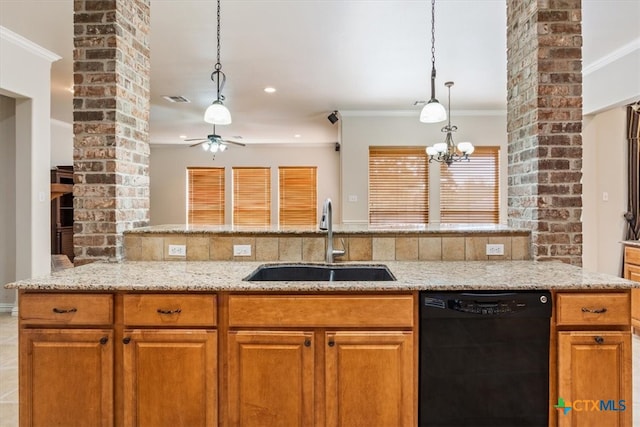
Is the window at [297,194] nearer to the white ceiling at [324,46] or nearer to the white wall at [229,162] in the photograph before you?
the white wall at [229,162]

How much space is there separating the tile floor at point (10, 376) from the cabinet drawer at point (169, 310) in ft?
4.27

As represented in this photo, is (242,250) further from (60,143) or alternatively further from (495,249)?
(60,143)

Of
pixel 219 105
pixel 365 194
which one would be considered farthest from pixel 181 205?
pixel 219 105

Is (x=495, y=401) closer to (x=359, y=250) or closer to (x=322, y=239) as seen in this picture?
(x=359, y=250)

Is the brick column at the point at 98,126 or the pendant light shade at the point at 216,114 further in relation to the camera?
the pendant light shade at the point at 216,114

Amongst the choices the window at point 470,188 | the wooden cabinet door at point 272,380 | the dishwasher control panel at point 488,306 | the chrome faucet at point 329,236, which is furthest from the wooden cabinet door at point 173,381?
the window at point 470,188

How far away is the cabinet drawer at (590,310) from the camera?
1636 mm

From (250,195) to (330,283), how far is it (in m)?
7.59

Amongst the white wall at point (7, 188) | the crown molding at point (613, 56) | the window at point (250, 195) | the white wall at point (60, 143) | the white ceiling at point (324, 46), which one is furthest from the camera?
the window at point (250, 195)

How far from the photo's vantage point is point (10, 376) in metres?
2.74

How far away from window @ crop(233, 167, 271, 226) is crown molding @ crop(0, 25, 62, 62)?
5.12 m

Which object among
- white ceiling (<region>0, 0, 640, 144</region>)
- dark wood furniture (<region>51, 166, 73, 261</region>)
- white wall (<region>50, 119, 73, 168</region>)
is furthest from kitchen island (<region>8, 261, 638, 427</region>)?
white wall (<region>50, 119, 73, 168</region>)

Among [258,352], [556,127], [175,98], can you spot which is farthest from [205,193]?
[556,127]

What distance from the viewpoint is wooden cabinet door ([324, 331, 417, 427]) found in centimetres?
162
